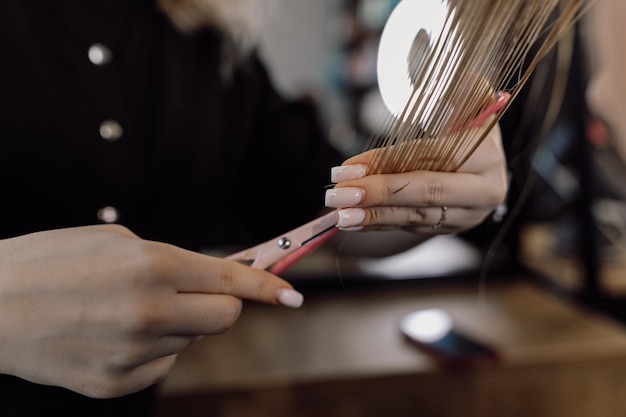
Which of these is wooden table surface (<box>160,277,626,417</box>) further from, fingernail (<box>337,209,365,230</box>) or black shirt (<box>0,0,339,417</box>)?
fingernail (<box>337,209,365,230</box>)

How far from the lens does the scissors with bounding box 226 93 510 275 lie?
0.76 ft

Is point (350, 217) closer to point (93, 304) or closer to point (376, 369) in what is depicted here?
point (93, 304)

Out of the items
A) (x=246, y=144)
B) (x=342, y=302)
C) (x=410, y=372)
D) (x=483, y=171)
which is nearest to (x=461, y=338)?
(x=410, y=372)

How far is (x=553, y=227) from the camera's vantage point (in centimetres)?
79

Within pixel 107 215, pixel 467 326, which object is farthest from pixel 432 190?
pixel 467 326

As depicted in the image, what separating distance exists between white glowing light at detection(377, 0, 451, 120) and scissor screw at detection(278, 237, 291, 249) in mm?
69

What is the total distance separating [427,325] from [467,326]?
53 millimetres

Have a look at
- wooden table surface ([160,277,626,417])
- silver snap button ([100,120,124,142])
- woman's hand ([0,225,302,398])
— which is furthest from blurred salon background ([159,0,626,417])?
woman's hand ([0,225,302,398])

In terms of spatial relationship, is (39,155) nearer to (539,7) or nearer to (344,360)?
(539,7)

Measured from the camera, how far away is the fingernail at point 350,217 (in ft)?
0.68

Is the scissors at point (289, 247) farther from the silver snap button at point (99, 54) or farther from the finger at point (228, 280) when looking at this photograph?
the silver snap button at point (99, 54)

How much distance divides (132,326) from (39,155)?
19 cm

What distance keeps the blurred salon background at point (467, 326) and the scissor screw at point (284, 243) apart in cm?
31

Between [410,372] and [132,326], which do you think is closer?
[132,326]
